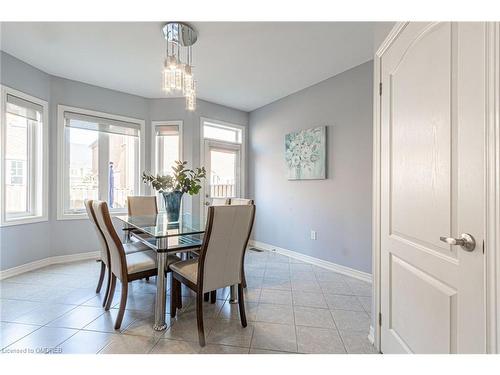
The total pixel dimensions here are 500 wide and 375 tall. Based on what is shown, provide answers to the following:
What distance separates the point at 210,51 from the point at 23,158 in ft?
8.87

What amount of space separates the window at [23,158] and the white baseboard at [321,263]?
3320 mm

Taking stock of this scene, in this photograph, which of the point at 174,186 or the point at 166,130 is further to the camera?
the point at 166,130

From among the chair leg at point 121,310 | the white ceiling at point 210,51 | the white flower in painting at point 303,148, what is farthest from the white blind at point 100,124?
the chair leg at point 121,310

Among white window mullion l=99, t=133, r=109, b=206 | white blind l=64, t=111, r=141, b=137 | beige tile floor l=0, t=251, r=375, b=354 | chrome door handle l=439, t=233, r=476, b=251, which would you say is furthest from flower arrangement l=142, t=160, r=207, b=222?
chrome door handle l=439, t=233, r=476, b=251

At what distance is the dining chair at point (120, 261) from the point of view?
66.1 inches

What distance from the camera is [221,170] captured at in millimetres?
4199

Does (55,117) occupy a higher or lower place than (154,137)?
higher

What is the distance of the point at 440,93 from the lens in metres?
0.98

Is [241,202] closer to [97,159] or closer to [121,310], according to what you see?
[121,310]

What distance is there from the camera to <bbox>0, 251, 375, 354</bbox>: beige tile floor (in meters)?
1.52

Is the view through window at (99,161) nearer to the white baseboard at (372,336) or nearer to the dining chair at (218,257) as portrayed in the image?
the dining chair at (218,257)

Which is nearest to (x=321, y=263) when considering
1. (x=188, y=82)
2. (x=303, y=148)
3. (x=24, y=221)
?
(x=303, y=148)

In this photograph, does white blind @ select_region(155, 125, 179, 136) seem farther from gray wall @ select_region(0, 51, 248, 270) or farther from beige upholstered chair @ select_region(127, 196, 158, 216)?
beige upholstered chair @ select_region(127, 196, 158, 216)

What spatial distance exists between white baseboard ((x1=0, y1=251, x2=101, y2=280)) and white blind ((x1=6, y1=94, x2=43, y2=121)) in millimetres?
1858
